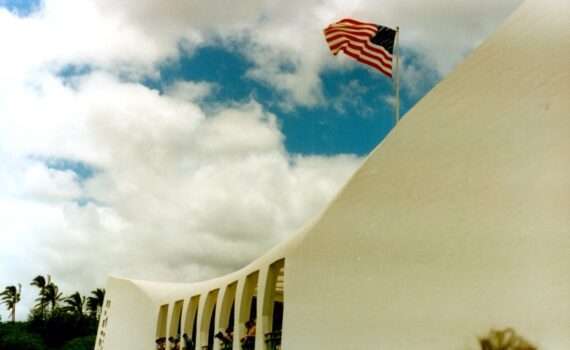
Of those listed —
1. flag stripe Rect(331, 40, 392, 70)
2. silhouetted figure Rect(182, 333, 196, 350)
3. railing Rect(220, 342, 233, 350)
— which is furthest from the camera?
silhouetted figure Rect(182, 333, 196, 350)

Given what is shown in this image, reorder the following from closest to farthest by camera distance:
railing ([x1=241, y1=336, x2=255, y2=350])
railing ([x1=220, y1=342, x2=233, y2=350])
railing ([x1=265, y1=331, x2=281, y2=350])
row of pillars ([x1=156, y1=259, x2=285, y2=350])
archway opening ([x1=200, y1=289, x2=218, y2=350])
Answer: railing ([x1=265, y1=331, x2=281, y2=350]) → row of pillars ([x1=156, y1=259, x2=285, y2=350]) → railing ([x1=241, y1=336, x2=255, y2=350]) → railing ([x1=220, y1=342, x2=233, y2=350]) → archway opening ([x1=200, y1=289, x2=218, y2=350])

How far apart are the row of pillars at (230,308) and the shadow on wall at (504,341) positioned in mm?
6024

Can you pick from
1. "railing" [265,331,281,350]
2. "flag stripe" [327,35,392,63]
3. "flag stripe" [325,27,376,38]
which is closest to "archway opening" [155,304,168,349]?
"railing" [265,331,281,350]

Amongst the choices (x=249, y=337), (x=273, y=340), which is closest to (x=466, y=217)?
(x=273, y=340)

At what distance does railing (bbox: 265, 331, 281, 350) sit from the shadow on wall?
6296 mm

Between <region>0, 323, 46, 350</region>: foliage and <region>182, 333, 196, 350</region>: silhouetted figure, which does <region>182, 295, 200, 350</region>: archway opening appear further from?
<region>0, 323, 46, 350</region>: foliage

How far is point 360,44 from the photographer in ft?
42.7

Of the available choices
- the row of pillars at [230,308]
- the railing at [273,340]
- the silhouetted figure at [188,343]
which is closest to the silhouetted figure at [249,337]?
the row of pillars at [230,308]

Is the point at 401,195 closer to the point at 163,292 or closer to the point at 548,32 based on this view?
the point at 548,32

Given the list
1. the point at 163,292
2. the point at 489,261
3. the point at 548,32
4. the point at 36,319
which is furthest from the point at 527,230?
the point at 36,319

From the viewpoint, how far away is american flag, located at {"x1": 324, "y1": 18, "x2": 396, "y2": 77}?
1295cm

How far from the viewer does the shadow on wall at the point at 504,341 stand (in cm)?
705

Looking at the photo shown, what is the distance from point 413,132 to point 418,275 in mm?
2068

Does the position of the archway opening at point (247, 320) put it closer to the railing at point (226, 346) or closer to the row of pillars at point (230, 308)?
the row of pillars at point (230, 308)
